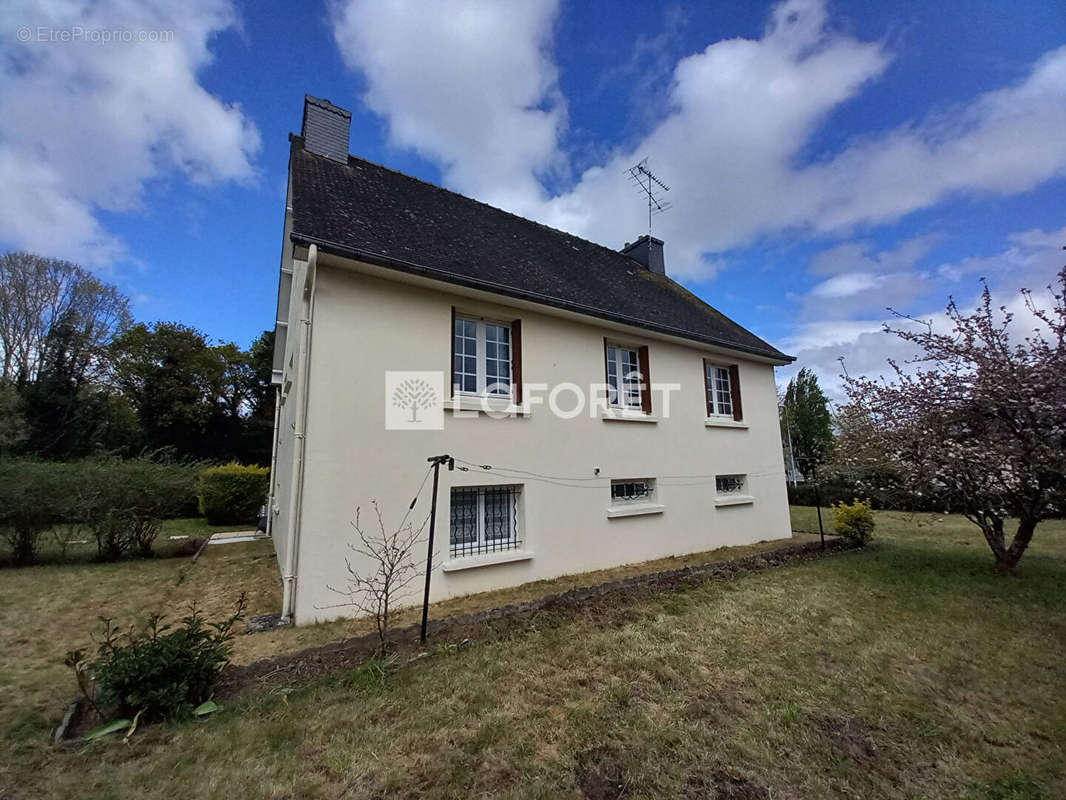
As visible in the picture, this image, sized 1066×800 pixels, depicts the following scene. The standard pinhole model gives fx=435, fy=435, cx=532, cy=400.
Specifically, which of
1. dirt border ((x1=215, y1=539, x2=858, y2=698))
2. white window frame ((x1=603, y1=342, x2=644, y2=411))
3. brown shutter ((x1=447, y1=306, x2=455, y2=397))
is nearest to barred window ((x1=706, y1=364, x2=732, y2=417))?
white window frame ((x1=603, y1=342, x2=644, y2=411))

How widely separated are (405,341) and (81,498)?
7406 millimetres

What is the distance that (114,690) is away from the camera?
330cm

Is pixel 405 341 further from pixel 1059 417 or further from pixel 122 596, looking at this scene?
pixel 1059 417

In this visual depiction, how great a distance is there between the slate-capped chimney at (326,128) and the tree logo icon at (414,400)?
6534mm

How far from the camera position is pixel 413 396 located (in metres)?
6.32

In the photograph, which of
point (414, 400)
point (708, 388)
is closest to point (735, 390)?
point (708, 388)

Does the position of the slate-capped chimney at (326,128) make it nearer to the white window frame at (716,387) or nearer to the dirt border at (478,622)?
the dirt border at (478,622)

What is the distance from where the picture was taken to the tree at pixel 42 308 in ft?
73.8

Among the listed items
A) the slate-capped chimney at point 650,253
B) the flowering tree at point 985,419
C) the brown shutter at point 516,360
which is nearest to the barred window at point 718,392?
the flowering tree at point 985,419

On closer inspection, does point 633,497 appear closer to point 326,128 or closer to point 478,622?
point 478,622

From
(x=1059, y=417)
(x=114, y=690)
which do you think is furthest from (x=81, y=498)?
(x=1059, y=417)

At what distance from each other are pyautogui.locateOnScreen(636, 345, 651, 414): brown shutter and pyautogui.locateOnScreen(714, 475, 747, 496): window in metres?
2.80

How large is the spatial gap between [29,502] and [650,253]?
16.3 m

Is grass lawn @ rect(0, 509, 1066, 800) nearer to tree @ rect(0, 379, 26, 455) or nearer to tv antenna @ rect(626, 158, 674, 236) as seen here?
tv antenna @ rect(626, 158, 674, 236)
